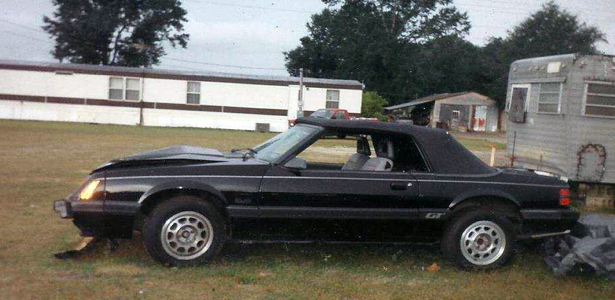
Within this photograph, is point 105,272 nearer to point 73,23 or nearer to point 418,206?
point 418,206

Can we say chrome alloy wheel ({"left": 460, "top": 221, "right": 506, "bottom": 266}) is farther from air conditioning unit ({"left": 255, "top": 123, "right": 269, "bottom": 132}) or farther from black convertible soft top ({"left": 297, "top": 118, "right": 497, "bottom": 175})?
air conditioning unit ({"left": 255, "top": 123, "right": 269, "bottom": 132})

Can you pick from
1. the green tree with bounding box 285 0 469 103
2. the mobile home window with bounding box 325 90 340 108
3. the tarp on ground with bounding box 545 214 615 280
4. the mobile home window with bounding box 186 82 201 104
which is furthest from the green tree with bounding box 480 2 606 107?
the tarp on ground with bounding box 545 214 615 280

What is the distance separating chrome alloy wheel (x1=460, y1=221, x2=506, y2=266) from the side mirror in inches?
65.2

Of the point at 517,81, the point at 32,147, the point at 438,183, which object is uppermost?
the point at 517,81

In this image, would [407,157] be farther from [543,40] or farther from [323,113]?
[543,40]

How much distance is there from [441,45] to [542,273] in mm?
54049

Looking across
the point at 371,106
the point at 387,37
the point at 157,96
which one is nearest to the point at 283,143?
the point at 157,96

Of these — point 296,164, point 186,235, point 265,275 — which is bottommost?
point 265,275

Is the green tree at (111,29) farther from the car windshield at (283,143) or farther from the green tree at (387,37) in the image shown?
the car windshield at (283,143)

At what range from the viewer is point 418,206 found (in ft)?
18.6

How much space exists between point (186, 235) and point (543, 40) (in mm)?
63967

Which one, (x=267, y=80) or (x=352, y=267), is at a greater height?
(x=267, y=80)

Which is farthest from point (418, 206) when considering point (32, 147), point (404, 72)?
point (404, 72)

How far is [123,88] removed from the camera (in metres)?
32.5
